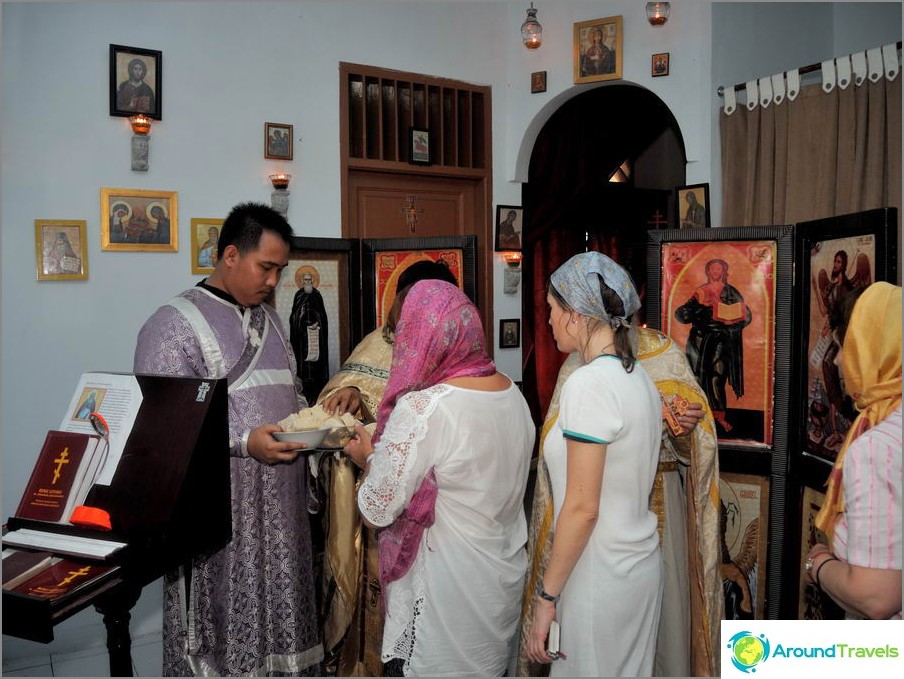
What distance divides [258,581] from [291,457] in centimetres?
50

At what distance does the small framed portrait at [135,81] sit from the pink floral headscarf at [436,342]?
2.88m

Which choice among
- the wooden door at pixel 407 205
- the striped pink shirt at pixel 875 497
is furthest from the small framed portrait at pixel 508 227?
the striped pink shirt at pixel 875 497

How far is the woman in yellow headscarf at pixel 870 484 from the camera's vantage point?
4.61 ft

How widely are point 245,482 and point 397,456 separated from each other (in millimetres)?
917

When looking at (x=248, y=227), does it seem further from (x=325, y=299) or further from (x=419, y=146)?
(x=419, y=146)

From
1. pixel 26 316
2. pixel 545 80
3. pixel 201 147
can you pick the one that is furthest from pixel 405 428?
pixel 545 80

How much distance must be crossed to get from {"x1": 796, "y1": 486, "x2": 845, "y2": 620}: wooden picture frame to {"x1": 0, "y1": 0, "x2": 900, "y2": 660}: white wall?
259 centimetres

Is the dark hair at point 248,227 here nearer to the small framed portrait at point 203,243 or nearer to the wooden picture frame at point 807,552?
the small framed portrait at point 203,243

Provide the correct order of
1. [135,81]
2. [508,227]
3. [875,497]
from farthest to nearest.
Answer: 1. [508,227]
2. [135,81]
3. [875,497]

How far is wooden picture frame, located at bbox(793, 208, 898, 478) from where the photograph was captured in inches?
96.0

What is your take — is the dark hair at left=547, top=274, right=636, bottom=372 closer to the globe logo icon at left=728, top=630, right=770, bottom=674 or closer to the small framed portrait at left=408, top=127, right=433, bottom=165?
the globe logo icon at left=728, top=630, right=770, bottom=674

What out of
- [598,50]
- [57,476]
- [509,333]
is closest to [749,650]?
[57,476]

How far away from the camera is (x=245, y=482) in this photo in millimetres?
2602

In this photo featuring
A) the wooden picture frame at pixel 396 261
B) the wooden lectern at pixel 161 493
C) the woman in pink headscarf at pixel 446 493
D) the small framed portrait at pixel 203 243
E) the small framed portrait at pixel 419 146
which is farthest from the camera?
the small framed portrait at pixel 419 146
